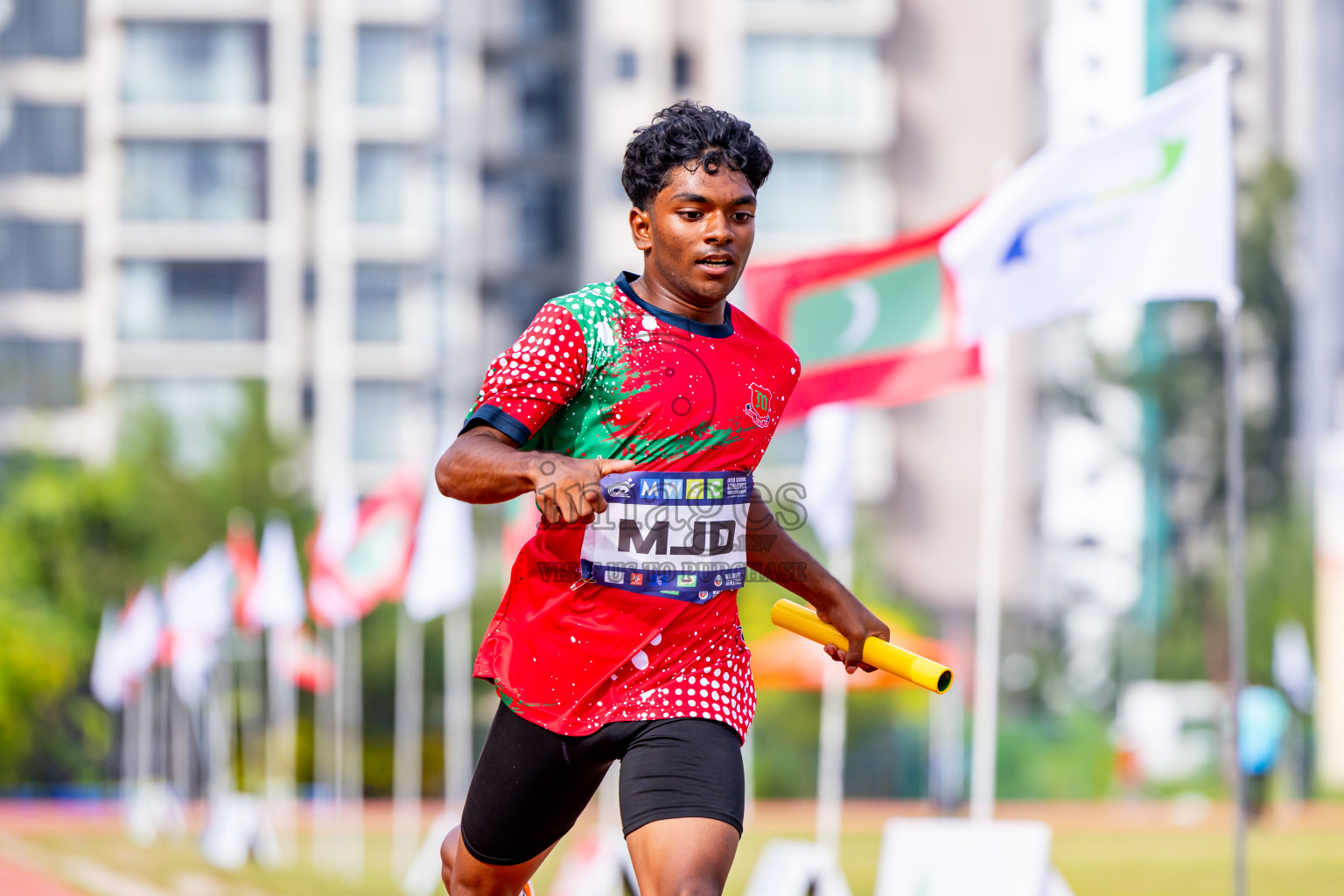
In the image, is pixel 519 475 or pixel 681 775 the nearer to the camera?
pixel 519 475

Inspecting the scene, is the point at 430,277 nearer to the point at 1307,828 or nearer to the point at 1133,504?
the point at 1133,504

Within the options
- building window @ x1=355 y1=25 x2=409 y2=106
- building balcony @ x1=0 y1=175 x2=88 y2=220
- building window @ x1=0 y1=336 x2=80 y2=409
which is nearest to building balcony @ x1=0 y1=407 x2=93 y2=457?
building window @ x1=0 y1=336 x2=80 y2=409

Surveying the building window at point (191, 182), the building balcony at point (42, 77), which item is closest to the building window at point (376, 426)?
the building window at point (191, 182)

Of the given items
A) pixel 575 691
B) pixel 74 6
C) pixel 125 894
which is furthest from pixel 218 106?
pixel 575 691

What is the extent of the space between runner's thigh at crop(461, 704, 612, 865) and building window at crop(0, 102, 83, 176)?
167ft

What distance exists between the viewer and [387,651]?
3788 centimetres

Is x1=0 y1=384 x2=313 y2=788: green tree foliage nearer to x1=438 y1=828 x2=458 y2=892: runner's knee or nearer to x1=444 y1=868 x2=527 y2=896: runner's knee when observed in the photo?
x1=438 y1=828 x2=458 y2=892: runner's knee

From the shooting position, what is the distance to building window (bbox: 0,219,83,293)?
51.8 metres

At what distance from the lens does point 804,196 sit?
1876 inches

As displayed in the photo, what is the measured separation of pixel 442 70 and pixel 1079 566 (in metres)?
21.0

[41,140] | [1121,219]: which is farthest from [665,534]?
[41,140]

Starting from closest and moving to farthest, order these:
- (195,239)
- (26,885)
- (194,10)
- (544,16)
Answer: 1. (26,885)
2. (195,239)
3. (194,10)
4. (544,16)

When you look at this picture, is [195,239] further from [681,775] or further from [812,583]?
[681,775]

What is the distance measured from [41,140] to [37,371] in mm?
6250
